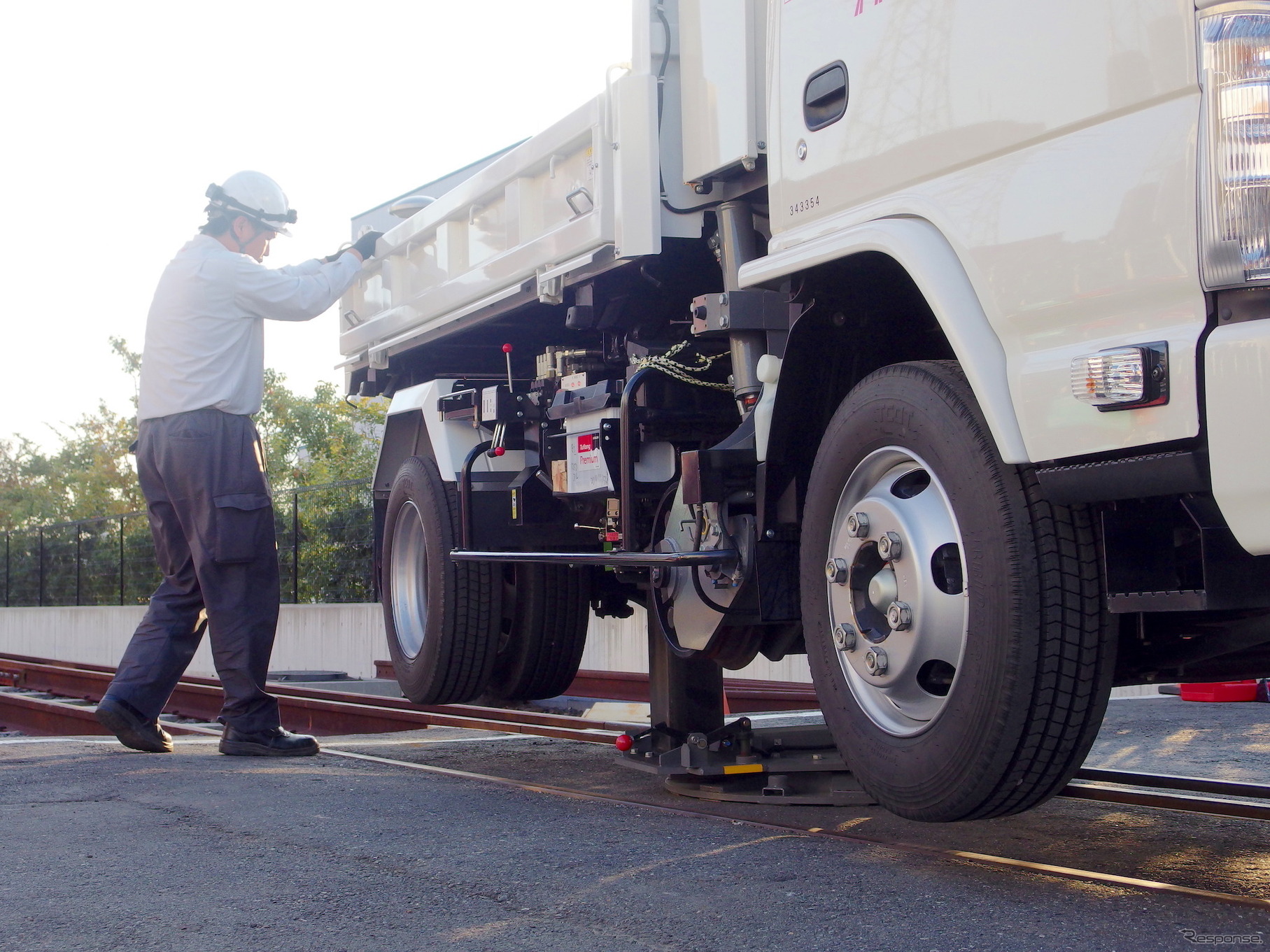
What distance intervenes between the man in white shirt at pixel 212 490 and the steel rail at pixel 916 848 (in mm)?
1033

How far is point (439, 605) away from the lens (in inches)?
234

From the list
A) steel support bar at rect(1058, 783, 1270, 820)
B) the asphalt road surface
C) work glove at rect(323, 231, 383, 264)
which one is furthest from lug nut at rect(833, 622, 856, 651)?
Answer: work glove at rect(323, 231, 383, 264)

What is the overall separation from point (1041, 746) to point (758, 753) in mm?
1924

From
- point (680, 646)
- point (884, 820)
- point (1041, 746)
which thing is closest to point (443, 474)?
point (680, 646)

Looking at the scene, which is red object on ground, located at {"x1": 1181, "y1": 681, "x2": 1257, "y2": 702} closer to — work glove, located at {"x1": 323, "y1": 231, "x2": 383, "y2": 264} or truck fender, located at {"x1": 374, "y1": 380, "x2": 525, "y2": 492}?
truck fender, located at {"x1": 374, "y1": 380, "x2": 525, "y2": 492}

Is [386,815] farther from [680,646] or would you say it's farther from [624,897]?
[624,897]

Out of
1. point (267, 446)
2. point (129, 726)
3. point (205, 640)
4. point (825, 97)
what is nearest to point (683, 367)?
point (825, 97)

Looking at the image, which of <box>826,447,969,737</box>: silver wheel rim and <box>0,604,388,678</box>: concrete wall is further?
<box>0,604,388,678</box>: concrete wall

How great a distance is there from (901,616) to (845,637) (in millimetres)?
230

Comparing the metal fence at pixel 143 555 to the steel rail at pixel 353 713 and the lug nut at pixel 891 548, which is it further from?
the lug nut at pixel 891 548

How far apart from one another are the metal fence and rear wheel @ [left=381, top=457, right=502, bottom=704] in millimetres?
3952

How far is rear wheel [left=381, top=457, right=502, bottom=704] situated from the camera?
591cm

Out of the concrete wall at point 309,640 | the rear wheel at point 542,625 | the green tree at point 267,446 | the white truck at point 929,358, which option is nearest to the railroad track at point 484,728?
the white truck at point 929,358

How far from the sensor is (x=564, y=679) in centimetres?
620
